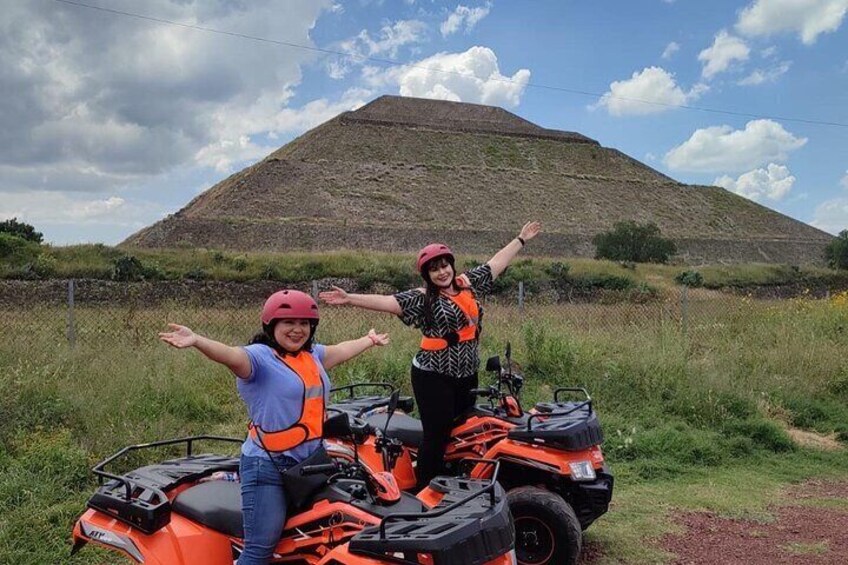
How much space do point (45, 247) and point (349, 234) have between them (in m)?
24.7

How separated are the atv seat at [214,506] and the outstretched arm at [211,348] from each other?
64 centimetres

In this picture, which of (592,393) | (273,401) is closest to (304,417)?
(273,401)

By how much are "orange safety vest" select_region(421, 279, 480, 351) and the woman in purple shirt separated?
135cm

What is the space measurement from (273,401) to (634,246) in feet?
163

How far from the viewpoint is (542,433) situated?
13.7 feet

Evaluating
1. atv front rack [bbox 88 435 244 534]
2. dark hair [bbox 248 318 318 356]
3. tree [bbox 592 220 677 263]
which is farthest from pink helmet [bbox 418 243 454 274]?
tree [bbox 592 220 677 263]

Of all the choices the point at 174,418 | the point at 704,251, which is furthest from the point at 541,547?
the point at 704,251

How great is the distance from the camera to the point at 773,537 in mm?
5102

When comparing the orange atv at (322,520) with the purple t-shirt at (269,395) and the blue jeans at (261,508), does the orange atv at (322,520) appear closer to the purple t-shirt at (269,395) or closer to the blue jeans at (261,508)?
the blue jeans at (261,508)

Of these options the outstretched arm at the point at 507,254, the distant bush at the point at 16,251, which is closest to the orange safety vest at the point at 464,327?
the outstretched arm at the point at 507,254

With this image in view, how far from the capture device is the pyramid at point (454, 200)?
5269 cm

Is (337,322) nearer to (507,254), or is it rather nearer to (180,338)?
(507,254)

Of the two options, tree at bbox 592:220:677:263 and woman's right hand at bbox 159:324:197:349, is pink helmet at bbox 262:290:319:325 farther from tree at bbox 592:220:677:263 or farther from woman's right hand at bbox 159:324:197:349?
tree at bbox 592:220:677:263

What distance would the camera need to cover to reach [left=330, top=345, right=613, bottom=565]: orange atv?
4.01 metres
